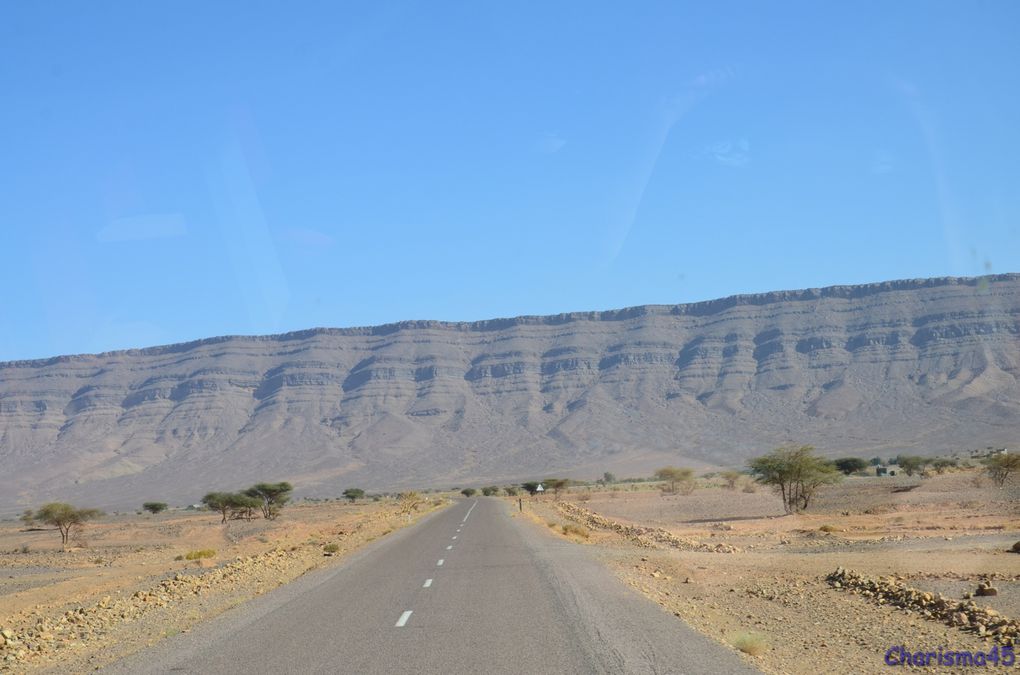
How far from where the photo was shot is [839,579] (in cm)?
2062

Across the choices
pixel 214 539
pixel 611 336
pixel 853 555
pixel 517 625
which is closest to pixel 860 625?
pixel 517 625

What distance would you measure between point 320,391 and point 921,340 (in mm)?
111370

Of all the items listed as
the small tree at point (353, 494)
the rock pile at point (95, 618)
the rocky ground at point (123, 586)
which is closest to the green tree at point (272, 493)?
the rocky ground at point (123, 586)

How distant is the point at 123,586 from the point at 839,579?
1890 centimetres

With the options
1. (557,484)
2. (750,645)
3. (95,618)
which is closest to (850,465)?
(557,484)

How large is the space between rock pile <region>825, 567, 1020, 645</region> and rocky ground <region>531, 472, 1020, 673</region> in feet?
0.11

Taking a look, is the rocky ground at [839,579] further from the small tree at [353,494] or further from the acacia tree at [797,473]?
the small tree at [353,494]

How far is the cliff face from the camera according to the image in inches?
5374

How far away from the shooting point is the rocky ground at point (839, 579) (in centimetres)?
1377

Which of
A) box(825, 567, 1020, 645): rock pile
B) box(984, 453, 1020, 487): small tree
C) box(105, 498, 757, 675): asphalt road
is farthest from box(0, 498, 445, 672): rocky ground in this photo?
box(984, 453, 1020, 487): small tree

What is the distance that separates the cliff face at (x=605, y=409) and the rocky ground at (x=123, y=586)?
75.6 m

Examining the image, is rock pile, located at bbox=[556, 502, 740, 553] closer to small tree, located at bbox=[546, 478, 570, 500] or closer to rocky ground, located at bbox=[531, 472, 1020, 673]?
rocky ground, located at bbox=[531, 472, 1020, 673]

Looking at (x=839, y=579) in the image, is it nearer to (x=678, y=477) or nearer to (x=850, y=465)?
(x=850, y=465)

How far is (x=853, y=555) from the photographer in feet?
86.9
